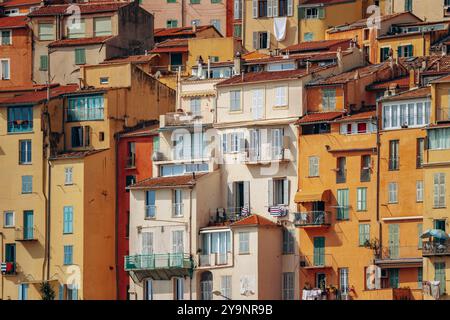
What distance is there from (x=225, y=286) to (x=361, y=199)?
7.12 metres

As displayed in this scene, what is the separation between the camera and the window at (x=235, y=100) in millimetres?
84188

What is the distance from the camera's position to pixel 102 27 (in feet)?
338

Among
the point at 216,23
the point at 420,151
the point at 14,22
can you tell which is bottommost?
the point at 420,151

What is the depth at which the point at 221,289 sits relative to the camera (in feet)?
259

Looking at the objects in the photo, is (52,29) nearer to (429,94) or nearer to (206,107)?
(206,107)

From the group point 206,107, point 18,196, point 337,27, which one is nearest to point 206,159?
point 206,107

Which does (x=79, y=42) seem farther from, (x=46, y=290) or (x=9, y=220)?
(x=46, y=290)

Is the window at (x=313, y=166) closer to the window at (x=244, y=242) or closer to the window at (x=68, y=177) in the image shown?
the window at (x=244, y=242)

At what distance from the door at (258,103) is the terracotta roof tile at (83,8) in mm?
21262

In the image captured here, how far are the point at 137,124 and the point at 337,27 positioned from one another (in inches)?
637

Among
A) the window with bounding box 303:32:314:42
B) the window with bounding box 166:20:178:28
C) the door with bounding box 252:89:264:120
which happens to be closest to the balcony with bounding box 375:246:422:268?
the door with bounding box 252:89:264:120

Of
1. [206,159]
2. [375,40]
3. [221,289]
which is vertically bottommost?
[221,289]

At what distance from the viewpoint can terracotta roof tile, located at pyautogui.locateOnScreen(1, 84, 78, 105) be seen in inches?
3516

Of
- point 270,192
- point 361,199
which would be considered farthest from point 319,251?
point 270,192
